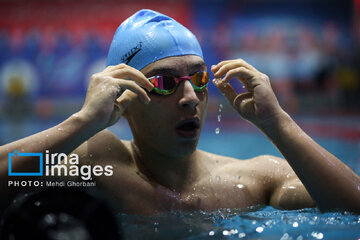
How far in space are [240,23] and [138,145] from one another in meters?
14.9

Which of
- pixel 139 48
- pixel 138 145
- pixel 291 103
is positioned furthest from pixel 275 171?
pixel 291 103

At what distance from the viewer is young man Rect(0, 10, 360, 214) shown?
204cm

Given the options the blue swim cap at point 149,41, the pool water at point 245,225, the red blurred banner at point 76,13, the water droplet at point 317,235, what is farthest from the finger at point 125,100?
the red blurred banner at point 76,13

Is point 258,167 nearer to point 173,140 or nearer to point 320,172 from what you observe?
point 320,172

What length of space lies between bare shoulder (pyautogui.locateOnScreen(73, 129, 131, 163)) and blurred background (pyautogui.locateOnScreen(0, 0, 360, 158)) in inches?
509

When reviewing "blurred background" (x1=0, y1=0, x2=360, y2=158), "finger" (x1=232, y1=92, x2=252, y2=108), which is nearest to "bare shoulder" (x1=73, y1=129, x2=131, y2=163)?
"finger" (x1=232, y1=92, x2=252, y2=108)

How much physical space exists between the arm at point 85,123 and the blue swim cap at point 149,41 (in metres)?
0.29

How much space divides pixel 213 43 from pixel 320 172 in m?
14.5

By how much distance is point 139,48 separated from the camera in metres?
2.40

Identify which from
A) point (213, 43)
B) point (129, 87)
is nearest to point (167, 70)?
point (129, 87)

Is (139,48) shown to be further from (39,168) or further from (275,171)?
(275,171)

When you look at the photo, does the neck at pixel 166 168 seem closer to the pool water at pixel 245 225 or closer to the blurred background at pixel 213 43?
the pool water at pixel 245 225

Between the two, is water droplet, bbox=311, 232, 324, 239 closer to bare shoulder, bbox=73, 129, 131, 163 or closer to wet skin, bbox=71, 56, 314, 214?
wet skin, bbox=71, 56, 314, 214

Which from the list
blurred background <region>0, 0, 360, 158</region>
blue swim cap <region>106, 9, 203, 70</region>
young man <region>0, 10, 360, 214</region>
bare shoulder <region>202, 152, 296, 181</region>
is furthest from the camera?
blurred background <region>0, 0, 360, 158</region>
